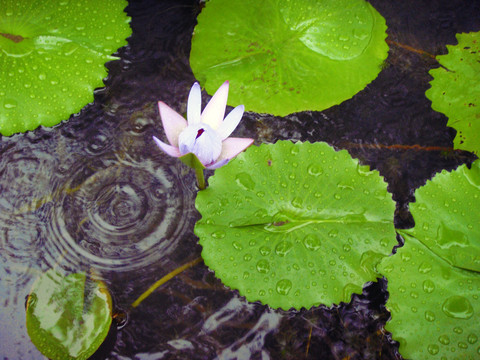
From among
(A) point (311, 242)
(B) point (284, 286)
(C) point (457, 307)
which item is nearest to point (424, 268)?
(C) point (457, 307)

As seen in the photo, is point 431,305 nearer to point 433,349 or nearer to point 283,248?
point 433,349

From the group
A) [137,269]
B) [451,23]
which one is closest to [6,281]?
[137,269]

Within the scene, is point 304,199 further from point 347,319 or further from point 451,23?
point 451,23

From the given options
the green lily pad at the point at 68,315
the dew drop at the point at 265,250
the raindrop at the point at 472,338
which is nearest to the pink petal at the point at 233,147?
the dew drop at the point at 265,250

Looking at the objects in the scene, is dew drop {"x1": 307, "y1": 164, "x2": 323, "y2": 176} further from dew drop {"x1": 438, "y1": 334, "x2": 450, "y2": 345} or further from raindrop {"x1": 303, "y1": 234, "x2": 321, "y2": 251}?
dew drop {"x1": 438, "y1": 334, "x2": 450, "y2": 345}

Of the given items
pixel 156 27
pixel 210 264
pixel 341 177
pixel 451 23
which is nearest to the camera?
pixel 210 264

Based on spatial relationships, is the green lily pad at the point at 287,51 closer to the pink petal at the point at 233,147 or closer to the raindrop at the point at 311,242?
the pink petal at the point at 233,147
